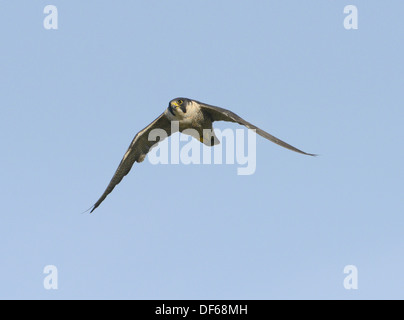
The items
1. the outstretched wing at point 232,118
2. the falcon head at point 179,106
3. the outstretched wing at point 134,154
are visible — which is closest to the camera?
the outstretched wing at point 232,118

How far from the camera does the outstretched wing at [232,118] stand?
16.8 meters

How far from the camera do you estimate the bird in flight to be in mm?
19003

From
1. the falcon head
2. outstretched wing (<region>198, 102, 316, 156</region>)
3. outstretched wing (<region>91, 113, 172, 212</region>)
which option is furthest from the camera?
outstretched wing (<region>91, 113, 172, 212</region>)

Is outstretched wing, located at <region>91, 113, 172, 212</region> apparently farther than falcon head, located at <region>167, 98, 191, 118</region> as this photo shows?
Yes

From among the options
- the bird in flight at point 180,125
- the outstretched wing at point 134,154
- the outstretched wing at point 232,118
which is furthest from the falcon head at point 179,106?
the outstretched wing at point 134,154

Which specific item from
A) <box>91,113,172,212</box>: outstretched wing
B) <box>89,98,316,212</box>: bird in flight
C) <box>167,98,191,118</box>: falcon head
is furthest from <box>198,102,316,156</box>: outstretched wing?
<box>91,113,172,212</box>: outstretched wing

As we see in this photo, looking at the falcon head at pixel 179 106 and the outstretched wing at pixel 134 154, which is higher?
the falcon head at pixel 179 106

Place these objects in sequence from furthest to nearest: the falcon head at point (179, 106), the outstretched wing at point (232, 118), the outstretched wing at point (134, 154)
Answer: the outstretched wing at point (134, 154), the falcon head at point (179, 106), the outstretched wing at point (232, 118)

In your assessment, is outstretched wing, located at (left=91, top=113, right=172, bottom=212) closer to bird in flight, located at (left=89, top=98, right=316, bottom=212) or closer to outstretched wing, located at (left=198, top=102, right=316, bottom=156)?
bird in flight, located at (left=89, top=98, right=316, bottom=212)

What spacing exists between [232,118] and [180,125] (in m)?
2.02

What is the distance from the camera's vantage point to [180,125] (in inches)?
775

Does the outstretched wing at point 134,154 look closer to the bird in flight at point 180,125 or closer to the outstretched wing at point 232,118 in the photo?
the bird in flight at point 180,125

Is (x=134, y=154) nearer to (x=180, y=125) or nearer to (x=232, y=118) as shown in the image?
(x=180, y=125)
